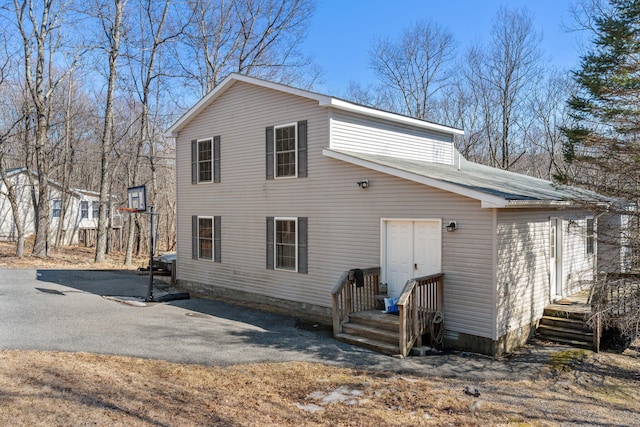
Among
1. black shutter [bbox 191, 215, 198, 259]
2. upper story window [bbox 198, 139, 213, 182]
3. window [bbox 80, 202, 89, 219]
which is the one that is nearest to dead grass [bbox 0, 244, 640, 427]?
black shutter [bbox 191, 215, 198, 259]

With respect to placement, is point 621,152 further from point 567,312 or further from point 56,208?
point 56,208

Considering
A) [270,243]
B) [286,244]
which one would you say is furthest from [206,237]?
[286,244]

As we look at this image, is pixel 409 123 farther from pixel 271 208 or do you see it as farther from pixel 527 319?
pixel 527 319

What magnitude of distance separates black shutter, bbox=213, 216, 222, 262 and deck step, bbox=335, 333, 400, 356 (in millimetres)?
5615

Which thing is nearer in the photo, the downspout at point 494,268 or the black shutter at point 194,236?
the downspout at point 494,268

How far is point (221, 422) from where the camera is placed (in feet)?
16.5

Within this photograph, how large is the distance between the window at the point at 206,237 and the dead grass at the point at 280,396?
248 inches

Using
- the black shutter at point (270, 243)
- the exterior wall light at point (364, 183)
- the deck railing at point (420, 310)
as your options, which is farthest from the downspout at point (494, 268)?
the black shutter at point (270, 243)

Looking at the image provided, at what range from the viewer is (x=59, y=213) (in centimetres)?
2930

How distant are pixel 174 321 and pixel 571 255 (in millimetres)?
9956

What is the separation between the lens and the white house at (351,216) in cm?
847

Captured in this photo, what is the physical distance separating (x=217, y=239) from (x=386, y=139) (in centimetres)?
579

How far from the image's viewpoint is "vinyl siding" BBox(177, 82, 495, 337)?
848 cm

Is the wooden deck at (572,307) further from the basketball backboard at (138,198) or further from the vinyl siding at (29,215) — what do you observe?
the vinyl siding at (29,215)
